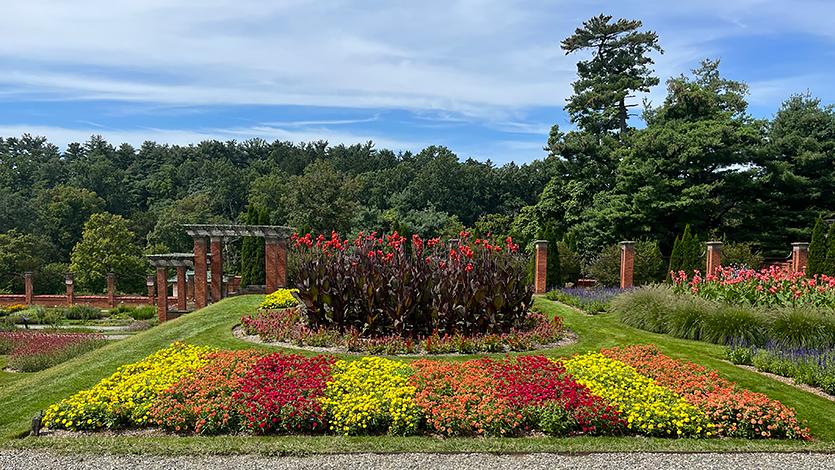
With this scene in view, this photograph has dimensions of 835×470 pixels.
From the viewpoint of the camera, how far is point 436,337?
9.12 m

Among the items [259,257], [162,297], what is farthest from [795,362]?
[259,257]

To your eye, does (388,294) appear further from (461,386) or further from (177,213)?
(177,213)

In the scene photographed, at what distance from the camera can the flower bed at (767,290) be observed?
35.6ft

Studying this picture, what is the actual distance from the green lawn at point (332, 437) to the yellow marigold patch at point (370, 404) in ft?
0.67

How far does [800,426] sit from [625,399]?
173 cm

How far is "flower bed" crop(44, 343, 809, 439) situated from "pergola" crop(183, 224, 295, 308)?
10525 millimetres

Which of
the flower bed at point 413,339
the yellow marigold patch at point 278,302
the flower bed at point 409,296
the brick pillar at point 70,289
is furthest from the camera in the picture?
the brick pillar at point 70,289

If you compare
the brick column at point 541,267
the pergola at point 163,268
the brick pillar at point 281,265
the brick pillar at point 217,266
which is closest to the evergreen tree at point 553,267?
the brick column at point 541,267

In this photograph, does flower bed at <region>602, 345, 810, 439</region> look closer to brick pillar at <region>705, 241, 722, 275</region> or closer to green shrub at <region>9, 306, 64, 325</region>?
brick pillar at <region>705, 241, 722, 275</region>

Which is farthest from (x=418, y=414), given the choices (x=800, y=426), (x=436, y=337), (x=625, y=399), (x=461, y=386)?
(x=800, y=426)

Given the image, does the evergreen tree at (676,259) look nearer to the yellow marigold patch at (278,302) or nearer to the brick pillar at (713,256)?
the brick pillar at (713,256)

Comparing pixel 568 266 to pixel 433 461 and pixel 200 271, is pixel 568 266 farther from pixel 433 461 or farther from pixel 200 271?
pixel 433 461

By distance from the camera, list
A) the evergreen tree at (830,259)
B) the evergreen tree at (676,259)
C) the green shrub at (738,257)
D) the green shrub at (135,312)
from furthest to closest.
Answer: the green shrub at (135,312) → the green shrub at (738,257) → the evergreen tree at (676,259) → the evergreen tree at (830,259)

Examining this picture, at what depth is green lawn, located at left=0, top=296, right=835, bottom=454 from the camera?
545 cm
